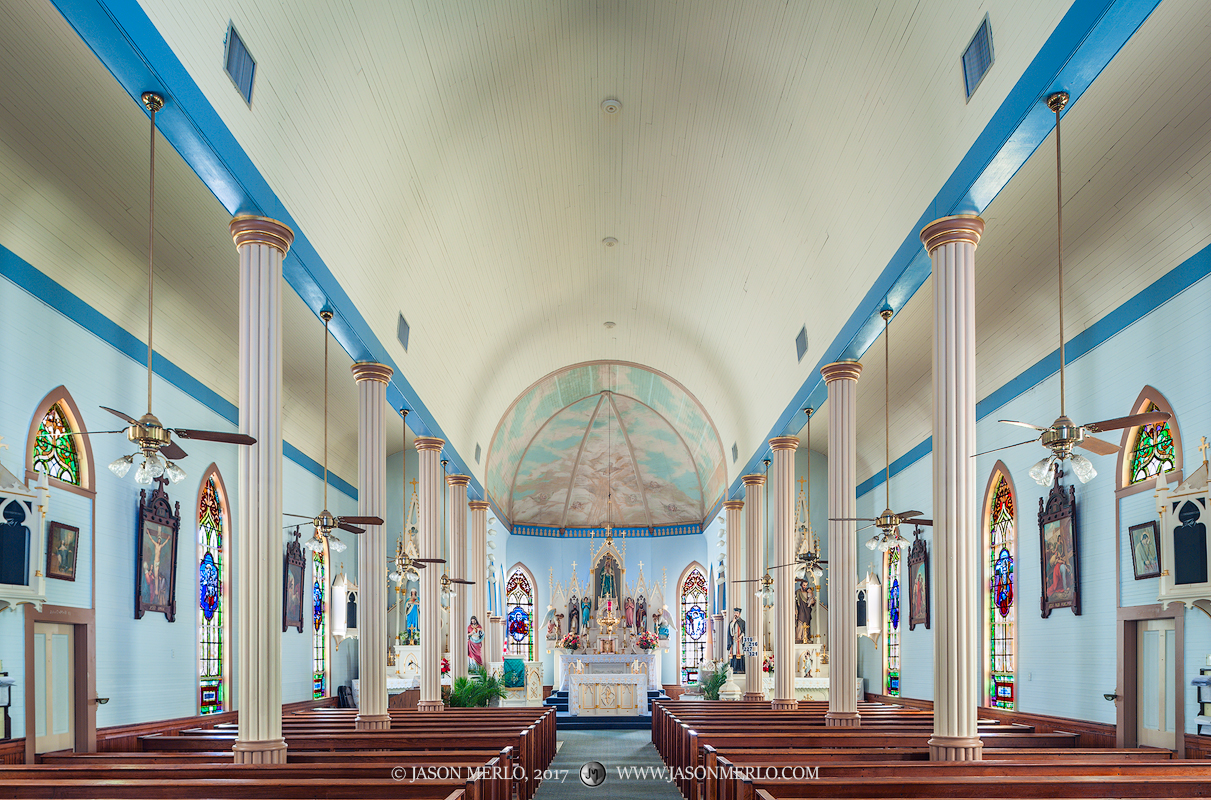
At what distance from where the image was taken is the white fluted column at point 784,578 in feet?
55.0

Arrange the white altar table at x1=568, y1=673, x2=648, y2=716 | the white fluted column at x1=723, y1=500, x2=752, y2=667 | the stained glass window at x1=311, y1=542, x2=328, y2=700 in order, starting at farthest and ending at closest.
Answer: the white fluted column at x1=723, y1=500, x2=752, y2=667, the white altar table at x1=568, y1=673, x2=648, y2=716, the stained glass window at x1=311, y1=542, x2=328, y2=700

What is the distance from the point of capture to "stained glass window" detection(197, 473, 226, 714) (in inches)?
563

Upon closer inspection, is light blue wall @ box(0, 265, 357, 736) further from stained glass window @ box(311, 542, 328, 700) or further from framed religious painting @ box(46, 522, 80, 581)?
stained glass window @ box(311, 542, 328, 700)

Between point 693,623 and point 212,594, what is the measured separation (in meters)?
20.5

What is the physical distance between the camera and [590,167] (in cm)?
1627

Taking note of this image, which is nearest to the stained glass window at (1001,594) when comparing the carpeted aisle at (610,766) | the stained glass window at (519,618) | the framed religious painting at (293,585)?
the carpeted aisle at (610,766)

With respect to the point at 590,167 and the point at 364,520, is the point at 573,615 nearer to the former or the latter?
Result: the point at 590,167

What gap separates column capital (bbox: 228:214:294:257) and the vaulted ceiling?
190 millimetres

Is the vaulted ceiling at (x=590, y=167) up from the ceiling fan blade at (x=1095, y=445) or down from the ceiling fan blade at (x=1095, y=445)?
up

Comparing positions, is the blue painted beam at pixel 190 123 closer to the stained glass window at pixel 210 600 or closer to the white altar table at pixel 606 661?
the stained glass window at pixel 210 600

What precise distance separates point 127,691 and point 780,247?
1080 cm

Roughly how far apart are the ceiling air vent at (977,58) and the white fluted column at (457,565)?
15676 mm

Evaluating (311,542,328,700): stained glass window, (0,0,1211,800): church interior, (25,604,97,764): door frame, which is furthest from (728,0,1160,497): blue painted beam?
(311,542,328,700): stained glass window

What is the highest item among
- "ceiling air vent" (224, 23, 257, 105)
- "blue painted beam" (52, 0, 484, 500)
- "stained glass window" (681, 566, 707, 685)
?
"ceiling air vent" (224, 23, 257, 105)
